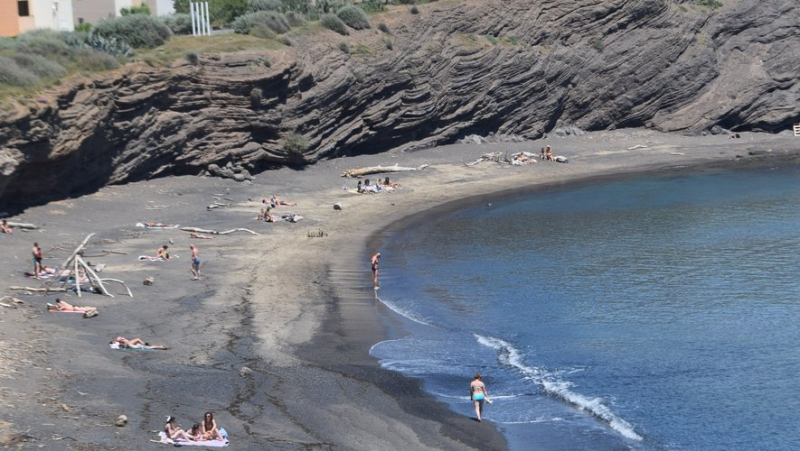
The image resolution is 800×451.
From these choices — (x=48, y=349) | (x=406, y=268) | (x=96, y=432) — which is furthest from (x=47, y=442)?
(x=406, y=268)

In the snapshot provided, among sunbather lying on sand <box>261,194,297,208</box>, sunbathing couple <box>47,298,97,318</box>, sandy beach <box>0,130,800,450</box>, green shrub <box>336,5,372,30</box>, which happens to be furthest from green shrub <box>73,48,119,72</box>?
green shrub <box>336,5,372,30</box>

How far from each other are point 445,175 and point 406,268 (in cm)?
2051

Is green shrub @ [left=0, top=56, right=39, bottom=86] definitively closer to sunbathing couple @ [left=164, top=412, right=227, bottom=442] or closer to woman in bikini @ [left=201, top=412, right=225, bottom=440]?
sunbathing couple @ [left=164, top=412, right=227, bottom=442]

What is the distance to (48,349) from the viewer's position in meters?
21.0

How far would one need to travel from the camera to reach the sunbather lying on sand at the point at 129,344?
72.9 feet

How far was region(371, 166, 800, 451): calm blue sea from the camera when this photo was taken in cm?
1970

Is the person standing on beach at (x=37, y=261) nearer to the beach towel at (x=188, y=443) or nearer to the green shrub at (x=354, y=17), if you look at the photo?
the beach towel at (x=188, y=443)

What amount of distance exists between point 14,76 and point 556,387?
84.2ft

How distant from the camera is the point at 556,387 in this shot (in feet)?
70.6

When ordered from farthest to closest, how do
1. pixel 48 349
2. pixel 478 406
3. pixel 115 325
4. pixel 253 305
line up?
pixel 253 305 → pixel 115 325 → pixel 48 349 → pixel 478 406

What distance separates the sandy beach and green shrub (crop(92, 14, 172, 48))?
8.07 metres

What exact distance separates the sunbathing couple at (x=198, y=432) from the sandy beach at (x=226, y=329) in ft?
1.09

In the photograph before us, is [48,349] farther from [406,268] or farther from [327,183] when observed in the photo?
[327,183]

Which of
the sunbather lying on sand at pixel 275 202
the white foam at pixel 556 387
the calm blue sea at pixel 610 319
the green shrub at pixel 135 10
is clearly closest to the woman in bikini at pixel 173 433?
the calm blue sea at pixel 610 319
